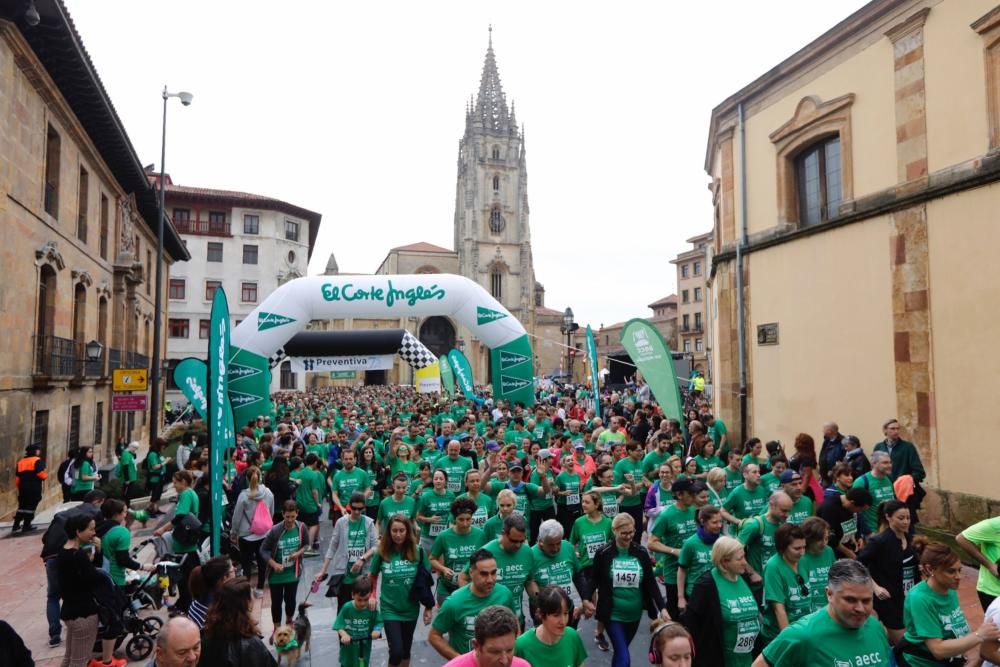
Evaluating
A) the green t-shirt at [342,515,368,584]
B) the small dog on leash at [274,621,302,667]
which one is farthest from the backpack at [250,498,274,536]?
the small dog on leash at [274,621,302,667]

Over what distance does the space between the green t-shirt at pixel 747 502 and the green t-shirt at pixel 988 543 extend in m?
2.23

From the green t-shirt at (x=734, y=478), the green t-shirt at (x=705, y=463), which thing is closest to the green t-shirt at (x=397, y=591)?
the green t-shirt at (x=734, y=478)

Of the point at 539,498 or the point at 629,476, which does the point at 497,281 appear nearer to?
the point at 629,476

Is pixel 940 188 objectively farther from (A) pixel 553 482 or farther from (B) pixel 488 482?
(B) pixel 488 482

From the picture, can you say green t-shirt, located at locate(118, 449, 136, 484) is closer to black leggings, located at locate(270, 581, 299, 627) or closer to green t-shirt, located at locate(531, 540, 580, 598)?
black leggings, located at locate(270, 581, 299, 627)

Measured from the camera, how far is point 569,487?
8.66 metres

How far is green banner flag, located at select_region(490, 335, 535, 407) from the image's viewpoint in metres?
17.5

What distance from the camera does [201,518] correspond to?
8.16 meters

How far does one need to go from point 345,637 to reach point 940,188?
999 cm

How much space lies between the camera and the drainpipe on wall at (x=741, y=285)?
1470 cm

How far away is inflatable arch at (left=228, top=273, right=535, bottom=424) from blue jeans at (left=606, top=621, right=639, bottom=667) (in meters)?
11.6

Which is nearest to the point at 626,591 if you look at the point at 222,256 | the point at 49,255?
the point at 49,255

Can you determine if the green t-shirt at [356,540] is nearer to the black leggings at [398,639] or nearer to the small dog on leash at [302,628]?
the small dog on leash at [302,628]

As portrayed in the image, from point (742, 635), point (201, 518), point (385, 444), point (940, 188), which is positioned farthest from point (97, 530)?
point (940, 188)
